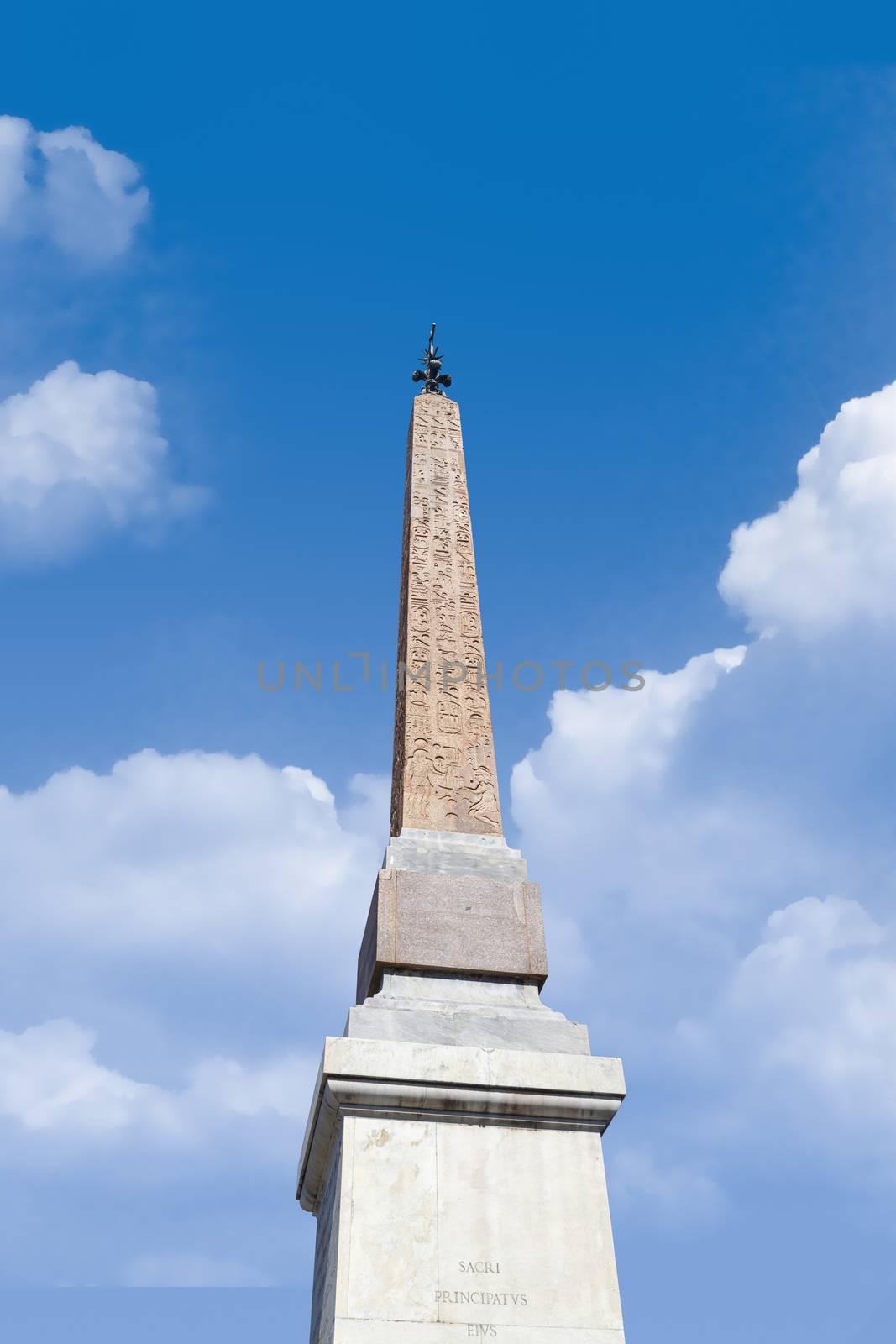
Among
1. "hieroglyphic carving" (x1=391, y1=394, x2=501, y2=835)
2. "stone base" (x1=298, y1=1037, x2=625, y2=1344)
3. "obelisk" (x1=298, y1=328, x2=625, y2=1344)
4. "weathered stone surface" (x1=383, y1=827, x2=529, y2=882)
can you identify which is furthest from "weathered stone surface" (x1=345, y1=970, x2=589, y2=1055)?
"hieroglyphic carving" (x1=391, y1=394, x2=501, y2=835)

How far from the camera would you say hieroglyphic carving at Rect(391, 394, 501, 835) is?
29.9ft

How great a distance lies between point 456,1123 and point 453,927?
1.41 m

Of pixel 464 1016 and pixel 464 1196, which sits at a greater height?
pixel 464 1016

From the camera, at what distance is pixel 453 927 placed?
26.9ft

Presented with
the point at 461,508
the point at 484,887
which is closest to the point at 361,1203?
the point at 484,887

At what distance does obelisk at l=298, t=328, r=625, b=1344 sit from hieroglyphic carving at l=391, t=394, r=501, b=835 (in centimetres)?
5

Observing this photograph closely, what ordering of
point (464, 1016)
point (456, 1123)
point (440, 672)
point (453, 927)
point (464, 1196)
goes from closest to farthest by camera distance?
point (464, 1196) → point (456, 1123) → point (464, 1016) → point (453, 927) → point (440, 672)

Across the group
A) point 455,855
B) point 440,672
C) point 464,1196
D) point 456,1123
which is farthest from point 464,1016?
point 440,672

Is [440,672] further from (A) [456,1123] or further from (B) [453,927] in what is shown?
(A) [456,1123]

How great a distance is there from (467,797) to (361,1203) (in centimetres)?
317

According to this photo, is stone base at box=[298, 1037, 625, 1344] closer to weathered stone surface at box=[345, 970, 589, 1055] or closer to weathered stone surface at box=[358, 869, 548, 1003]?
weathered stone surface at box=[345, 970, 589, 1055]

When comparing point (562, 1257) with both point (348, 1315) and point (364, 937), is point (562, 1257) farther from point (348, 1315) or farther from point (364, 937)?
point (364, 937)

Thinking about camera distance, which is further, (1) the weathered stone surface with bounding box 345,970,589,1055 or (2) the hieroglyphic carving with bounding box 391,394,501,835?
(2) the hieroglyphic carving with bounding box 391,394,501,835

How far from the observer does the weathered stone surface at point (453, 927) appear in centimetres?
802
